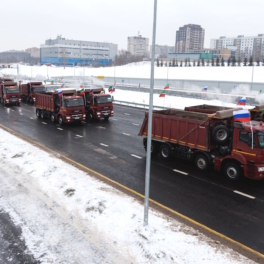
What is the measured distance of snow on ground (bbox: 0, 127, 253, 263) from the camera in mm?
8188

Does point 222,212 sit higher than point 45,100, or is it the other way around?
point 45,100

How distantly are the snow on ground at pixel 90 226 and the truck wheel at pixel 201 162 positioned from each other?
4.99m

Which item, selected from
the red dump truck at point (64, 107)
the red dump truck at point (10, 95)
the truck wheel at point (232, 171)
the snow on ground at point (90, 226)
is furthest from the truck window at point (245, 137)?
the red dump truck at point (10, 95)

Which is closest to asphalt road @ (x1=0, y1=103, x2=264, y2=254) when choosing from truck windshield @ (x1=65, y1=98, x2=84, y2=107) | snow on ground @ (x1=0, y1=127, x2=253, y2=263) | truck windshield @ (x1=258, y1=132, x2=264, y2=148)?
snow on ground @ (x1=0, y1=127, x2=253, y2=263)

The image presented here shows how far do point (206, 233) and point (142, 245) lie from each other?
2.18 meters

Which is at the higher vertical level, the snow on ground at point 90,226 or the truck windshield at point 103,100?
Answer: the truck windshield at point 103,100

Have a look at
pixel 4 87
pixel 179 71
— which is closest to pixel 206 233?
pixel 4 87

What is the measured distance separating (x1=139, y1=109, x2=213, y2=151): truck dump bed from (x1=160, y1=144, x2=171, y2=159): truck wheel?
449mm

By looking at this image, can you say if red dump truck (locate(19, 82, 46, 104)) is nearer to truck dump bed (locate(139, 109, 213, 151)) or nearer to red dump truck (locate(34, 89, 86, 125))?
red dump truck (locate(34, 89, 86, 125))

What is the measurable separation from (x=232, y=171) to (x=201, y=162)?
1796 mm

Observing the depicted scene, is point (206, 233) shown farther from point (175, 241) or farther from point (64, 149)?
point (64, 149)

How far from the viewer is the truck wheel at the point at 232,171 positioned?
44.6ft

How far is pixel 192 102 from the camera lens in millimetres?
38406

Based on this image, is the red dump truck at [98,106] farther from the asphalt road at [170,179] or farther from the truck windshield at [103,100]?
the asphalt road at [170,179]
